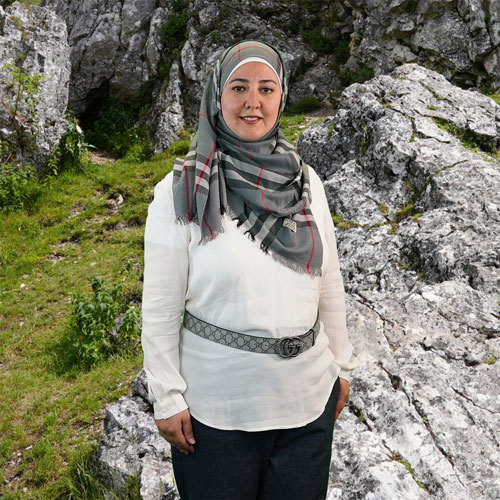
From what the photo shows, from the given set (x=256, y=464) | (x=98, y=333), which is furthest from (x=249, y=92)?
(x=98, y=333)

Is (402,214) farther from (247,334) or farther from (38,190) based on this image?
(38,190)

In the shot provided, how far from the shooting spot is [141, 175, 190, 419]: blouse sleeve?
1.87 metres

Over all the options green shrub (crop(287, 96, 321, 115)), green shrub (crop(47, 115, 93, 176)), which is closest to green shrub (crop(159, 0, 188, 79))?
green shrub (crop(287, 96, 321, 115))

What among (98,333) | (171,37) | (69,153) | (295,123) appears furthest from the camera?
(171,37)

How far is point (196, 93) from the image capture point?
46.2ft

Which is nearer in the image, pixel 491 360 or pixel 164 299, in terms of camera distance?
pixel 164 299

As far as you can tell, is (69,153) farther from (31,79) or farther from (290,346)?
(290,346)

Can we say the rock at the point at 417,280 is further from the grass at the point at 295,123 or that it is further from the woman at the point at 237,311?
the grass at the point at 295,123

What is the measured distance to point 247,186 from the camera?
1.93m

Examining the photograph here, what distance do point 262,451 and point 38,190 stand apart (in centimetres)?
923

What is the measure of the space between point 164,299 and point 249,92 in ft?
2.81

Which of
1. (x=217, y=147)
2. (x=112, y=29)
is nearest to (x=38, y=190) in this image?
(x=112, y=29)

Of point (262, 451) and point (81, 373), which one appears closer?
point (262, 451)

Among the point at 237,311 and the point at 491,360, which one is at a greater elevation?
the point at 237,311
